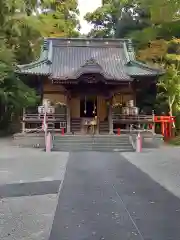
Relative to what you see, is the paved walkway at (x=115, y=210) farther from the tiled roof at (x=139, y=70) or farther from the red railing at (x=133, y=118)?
the tiled roof at (x=139, y=70)

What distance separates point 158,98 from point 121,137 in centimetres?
800

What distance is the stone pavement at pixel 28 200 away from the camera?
494 cm

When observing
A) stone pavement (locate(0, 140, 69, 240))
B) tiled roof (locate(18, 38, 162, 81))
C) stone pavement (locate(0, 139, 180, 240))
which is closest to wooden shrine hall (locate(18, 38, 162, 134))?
tiled roof (locate(18, 38, 162, 81))

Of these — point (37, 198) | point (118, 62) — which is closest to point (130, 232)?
point (37, 198)

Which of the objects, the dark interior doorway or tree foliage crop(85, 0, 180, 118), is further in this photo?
the dark interior doorway

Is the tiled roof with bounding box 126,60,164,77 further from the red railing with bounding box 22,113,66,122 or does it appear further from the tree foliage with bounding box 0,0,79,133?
the tree foliage with bounding box 0,0,79,133

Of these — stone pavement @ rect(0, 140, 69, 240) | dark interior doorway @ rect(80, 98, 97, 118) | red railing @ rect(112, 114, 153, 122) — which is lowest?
stone pavement @ rect(0, 140, 69, 240)

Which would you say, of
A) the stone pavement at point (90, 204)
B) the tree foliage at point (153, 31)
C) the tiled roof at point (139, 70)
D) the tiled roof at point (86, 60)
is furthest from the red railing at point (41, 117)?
the stone pavement at point (90, 204)

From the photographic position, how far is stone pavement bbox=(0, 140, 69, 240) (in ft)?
16.2

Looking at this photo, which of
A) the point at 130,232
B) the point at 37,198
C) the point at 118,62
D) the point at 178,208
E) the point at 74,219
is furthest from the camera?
the point at 118,62

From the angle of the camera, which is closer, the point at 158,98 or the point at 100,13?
the point at 158,98

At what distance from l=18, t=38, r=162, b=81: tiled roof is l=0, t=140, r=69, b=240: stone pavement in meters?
11.4

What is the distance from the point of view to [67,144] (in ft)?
64.8

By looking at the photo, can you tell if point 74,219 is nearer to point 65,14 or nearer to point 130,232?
point 130,232
